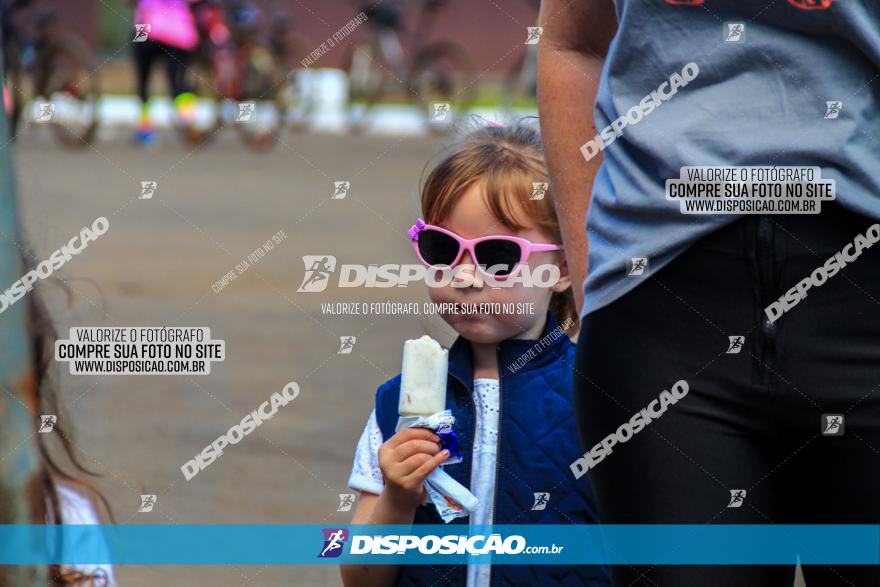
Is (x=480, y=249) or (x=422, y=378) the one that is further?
(x=480, y=249)

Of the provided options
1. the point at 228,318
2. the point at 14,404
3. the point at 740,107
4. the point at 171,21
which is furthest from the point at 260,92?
the point at 740,107

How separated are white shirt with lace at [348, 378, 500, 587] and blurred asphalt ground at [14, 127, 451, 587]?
1.39 feet

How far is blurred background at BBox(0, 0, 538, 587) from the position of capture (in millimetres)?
5297

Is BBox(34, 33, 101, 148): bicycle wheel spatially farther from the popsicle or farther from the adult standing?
the adult standing

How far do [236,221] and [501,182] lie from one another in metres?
8.78

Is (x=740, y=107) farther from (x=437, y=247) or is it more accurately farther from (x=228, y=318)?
(x=228, y=318)

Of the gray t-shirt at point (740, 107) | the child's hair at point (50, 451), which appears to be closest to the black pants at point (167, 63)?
the child's hair at point (50, 451)

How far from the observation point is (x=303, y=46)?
2098 centimetres

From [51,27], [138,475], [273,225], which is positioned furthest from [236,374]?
[51,27]

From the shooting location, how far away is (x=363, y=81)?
21.0m

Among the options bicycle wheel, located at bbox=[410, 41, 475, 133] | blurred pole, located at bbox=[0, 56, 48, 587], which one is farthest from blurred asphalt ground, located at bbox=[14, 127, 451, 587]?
bicycle wheel, located at bbox=[410, 41, 475, 133]

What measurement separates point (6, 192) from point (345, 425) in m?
3.65

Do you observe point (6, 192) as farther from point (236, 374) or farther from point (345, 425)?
point (236, 374)

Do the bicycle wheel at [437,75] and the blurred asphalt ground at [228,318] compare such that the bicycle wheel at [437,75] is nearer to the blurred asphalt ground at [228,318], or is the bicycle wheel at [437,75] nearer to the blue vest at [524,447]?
the blurred asphalt ground at [228,318]
